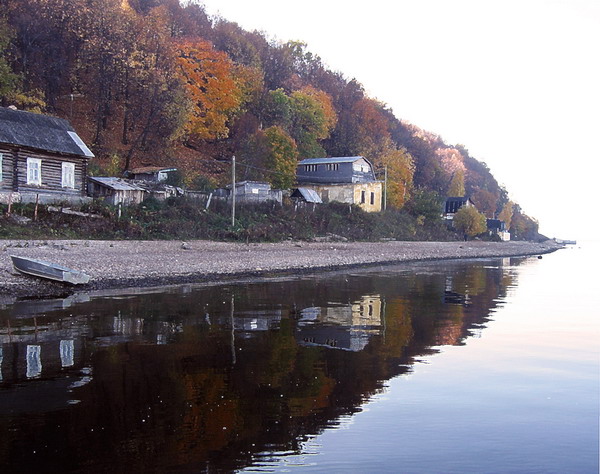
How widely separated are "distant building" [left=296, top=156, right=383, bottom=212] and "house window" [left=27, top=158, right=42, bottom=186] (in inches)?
1395

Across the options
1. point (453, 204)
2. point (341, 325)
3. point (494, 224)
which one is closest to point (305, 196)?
point (341, 325)

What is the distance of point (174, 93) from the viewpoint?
50312 mm

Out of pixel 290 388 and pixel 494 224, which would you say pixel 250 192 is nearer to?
pixel 290 388

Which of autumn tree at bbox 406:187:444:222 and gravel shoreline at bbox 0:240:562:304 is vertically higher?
autumn tree at bbox 406:187:444:222

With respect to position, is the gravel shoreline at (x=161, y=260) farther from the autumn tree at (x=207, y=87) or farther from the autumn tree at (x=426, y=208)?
the autumn tree at (x=426, y=208)

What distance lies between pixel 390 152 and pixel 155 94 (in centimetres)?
3952

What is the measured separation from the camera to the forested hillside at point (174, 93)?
47.0m

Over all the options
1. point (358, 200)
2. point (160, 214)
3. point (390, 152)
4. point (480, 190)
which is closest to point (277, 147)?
point (358, 200)

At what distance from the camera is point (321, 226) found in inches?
2117

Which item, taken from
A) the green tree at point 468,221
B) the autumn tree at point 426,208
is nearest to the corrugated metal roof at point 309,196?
the autumn tree at point 426,208

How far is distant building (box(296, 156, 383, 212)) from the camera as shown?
6706cm

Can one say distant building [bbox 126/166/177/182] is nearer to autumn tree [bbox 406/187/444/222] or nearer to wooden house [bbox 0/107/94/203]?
wooden house [bbox 0/107/94/203]

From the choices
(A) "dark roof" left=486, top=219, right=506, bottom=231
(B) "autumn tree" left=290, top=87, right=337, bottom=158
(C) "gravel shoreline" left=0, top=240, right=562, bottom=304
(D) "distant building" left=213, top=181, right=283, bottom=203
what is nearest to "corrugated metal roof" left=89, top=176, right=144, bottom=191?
(C) "gravel shoreline" left=0, top=240, right=562, bottom=304

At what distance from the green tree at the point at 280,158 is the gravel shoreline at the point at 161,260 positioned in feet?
37.0
